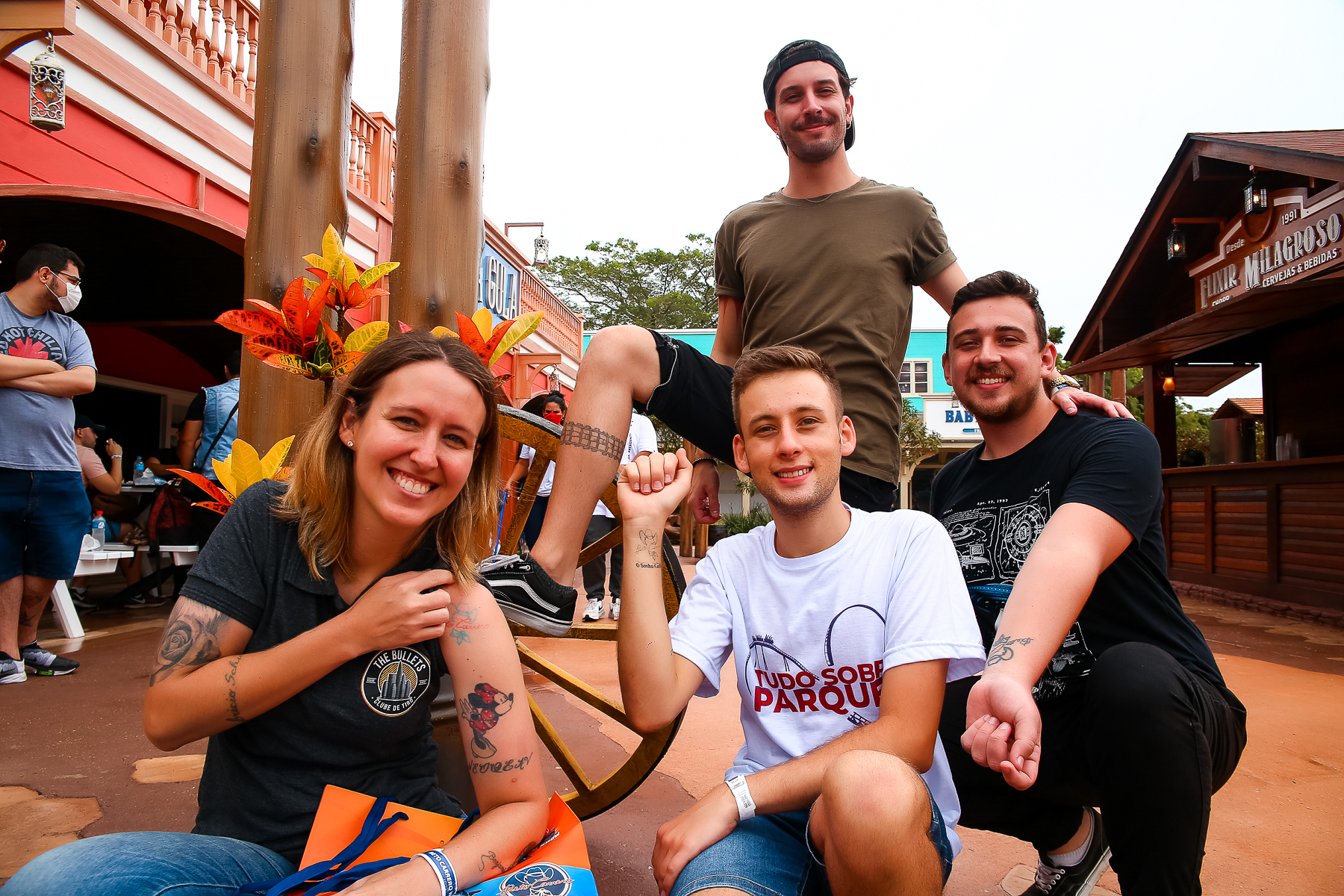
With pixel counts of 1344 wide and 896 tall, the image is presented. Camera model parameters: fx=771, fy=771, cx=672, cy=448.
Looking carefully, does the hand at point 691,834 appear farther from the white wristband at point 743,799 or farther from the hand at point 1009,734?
the hand at point 1009,734

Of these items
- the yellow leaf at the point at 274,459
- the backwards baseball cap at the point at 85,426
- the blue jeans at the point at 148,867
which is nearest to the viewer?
the blue jeans at the point at 148,867

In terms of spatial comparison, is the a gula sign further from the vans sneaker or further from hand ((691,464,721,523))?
the vans sneaker

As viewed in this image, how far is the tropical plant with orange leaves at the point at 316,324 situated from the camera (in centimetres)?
170

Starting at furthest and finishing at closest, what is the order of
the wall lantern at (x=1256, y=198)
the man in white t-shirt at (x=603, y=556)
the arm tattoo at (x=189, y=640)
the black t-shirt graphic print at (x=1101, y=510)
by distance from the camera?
the wall lantern at (x=1256, y=198) < the man in white t-shirt at (x=603, y=556) < the black t-shirt graphic print at (x=1101, y=510) < the arm tattoo at (x=189, y=640)

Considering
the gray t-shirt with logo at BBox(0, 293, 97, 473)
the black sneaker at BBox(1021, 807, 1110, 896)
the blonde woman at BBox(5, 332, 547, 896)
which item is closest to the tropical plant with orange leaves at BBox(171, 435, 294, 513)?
the blonde woman at BBox(5, 332, 547, 896)

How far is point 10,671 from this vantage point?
3.38 m

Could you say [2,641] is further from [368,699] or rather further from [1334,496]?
[1334,496]

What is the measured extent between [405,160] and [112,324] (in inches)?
365

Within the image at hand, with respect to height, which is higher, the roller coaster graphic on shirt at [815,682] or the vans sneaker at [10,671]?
the roller coaster graphic on shirt at [815,682]

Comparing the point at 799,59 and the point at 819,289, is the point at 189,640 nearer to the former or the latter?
the point at 819,289

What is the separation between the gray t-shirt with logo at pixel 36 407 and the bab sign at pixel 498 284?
7.65m

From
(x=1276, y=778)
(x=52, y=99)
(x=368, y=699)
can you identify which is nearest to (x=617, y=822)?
(x=368, y=699)

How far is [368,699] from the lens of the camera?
1281 mm

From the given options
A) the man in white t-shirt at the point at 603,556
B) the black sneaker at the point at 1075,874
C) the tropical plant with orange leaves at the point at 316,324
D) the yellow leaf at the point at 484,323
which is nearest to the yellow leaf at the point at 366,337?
the tropical plant with orange leaves at the point at 316,324
